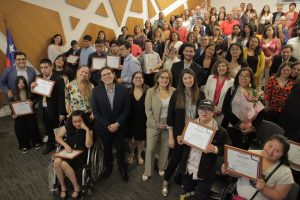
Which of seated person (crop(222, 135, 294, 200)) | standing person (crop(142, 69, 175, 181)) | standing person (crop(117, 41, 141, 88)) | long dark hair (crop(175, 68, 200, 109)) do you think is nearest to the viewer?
seated person (crop(222, 135, 294, 200))

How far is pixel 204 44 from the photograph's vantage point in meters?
5.09

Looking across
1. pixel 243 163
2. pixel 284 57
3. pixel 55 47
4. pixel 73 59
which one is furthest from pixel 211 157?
pixel 55 47

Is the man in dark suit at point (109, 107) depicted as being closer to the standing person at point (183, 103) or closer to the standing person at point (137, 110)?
the standing person at point (137, 110)

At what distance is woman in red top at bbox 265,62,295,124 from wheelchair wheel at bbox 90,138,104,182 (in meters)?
2.56

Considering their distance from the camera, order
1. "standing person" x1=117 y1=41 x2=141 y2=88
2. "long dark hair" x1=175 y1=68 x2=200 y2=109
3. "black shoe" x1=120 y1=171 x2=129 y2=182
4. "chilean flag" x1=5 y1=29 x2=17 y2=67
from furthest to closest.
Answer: "chilean flag" x1=5 y1=29 x2=17 y2=67, "standing person" x1=117 y1=41 x2=141 y2=88, "black shoe" x1=120 y1=171 x2=129 y2=182, "long dark hair" x1=175 y1=68 x2=200 y2=109

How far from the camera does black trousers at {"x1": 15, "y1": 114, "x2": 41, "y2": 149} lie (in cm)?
431

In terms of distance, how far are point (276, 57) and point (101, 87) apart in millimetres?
3630

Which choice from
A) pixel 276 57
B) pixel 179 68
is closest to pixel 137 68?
pixel 179 68

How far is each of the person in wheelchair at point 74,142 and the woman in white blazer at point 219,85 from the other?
180 cm

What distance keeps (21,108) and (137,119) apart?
6.43 feet

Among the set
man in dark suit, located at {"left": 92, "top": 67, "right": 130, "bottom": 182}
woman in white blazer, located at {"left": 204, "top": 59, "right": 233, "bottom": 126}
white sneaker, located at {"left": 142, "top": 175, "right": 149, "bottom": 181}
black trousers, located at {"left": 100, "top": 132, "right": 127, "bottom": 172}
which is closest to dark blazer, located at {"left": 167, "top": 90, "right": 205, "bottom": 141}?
woman in white blazer, located at {"left": 204, "top": 59, "right": 233, "bottom": 126}

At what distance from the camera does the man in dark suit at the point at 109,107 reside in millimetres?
3373

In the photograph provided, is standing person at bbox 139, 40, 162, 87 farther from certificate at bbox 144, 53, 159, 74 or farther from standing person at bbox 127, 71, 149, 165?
standing person at bbox 127, 71, 149, 165

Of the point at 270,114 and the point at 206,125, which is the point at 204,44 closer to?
the point at 270,114
